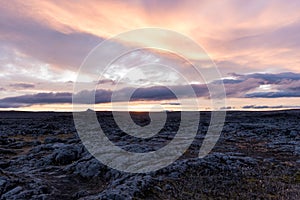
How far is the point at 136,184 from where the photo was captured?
59.5 feet

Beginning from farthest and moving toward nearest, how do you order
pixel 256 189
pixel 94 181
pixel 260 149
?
pixel 260 149 < pixel 94 181 < pixel 256 189

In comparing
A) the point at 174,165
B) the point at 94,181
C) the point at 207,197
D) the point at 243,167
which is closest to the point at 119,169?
the point at 94,181

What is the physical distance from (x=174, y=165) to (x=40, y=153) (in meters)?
17.6

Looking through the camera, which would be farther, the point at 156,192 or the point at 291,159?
the point at 291,159

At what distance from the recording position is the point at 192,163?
2227cm

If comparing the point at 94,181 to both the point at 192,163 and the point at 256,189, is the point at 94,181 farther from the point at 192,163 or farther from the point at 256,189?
the point at 256,189

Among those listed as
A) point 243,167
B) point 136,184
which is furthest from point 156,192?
point 243,167

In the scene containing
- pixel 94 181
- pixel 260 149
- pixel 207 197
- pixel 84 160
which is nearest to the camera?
pixel 207 197

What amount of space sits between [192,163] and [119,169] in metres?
5.51

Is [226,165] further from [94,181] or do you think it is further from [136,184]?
[94,181]

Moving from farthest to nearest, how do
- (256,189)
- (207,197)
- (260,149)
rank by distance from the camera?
(260,149), (256,189), (207,197)

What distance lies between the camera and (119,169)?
22.3 meters

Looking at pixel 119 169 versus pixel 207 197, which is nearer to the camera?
pixel 207 197

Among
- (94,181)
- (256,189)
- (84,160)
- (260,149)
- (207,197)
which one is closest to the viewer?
(207,197)
